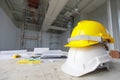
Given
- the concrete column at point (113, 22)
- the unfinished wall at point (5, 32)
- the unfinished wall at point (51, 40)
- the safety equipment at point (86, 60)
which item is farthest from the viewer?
the unfinished wall at point (51, 40)

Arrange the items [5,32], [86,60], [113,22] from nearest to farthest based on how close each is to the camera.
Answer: [86,60] < [113,22] < [5,32]

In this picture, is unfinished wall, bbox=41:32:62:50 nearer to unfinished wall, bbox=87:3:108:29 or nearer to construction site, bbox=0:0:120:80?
construction site, bbox=0:0:120:80

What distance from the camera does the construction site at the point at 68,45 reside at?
65 cm

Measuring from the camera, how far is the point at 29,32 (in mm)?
5445

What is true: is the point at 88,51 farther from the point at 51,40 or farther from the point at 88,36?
the point at 51,40

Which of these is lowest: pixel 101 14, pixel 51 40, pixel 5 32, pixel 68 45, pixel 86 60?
pixel 86 60

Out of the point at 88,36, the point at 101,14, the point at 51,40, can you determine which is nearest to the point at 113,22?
the point at 101,14

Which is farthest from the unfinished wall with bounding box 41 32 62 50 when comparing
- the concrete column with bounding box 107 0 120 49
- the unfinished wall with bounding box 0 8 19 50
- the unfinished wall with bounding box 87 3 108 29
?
the concrete column with bounding box 107 0 120 49

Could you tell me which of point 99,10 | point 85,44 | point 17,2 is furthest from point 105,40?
point 17,2

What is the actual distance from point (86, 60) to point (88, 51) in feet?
0.23

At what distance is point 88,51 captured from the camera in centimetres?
70

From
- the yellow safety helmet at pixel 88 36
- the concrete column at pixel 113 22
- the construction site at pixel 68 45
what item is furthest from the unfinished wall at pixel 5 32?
the concrete column at pixel 113 22

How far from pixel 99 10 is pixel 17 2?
9.19ft

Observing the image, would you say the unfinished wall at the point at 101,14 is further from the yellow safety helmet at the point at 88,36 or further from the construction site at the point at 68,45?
the yellow safety helmet at the point at 88,36
